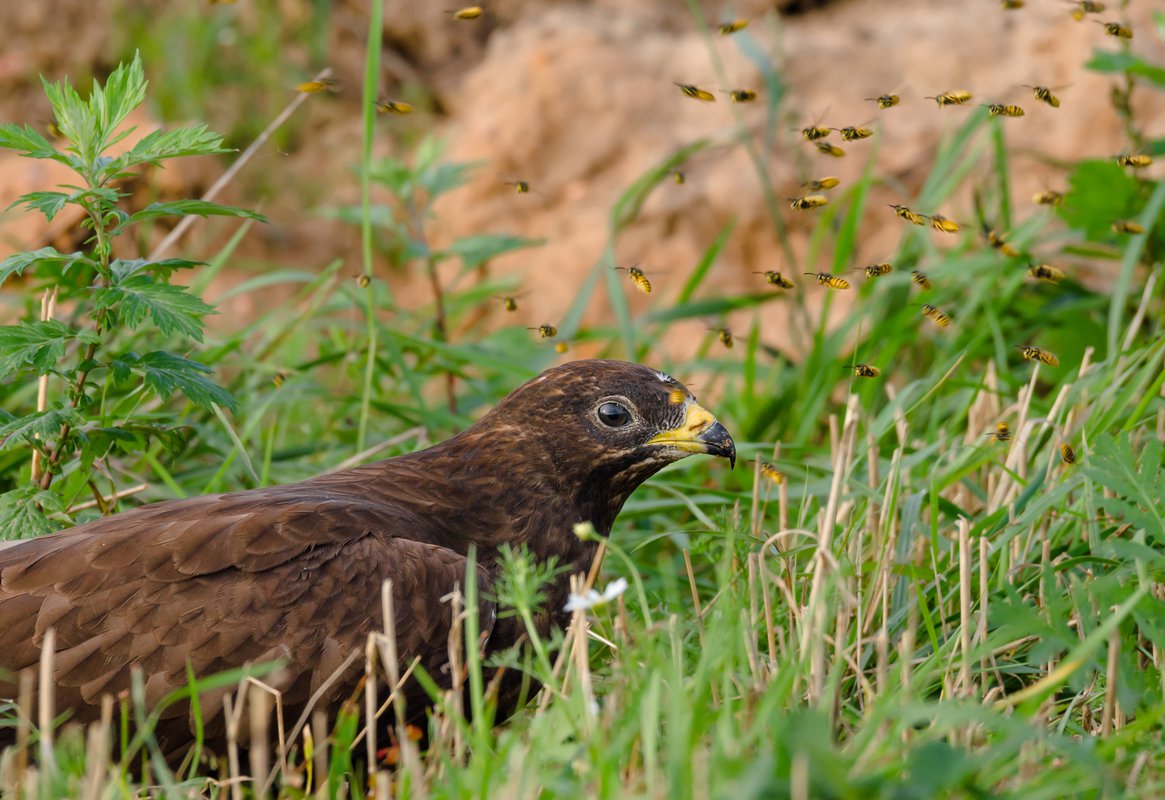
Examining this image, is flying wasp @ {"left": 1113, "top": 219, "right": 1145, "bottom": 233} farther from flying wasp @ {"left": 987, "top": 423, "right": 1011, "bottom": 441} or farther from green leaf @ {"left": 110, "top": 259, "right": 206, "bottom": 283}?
green leaf @ {"left": 110, "top": 259, "right": 206, "bottom": 283}

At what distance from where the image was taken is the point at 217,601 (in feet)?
10.7

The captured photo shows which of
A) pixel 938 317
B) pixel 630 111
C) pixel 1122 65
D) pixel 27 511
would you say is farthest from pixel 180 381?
pixel 630 111

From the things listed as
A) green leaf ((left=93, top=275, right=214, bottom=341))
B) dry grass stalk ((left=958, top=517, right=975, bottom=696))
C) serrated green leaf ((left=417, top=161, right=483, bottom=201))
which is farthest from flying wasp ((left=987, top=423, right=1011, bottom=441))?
green leaf ((left=93, top=275, right=214, bottom=341))

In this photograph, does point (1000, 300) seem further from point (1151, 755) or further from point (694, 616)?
point (1151, 755)

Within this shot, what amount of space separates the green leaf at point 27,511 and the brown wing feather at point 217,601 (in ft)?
1.06

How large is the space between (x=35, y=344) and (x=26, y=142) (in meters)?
0.49

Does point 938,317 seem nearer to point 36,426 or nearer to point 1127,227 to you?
point 1127,227

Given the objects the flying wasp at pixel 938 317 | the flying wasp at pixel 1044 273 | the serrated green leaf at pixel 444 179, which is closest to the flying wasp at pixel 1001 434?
the flying wasp at pixel 938 317

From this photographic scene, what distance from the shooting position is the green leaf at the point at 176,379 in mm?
3658

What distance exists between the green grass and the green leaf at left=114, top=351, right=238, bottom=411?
365 millimetres

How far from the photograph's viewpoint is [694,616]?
3.90m

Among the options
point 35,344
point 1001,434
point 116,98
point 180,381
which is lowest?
point 1001,434

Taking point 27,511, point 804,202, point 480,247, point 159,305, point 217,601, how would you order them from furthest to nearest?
1. point 480,247
2. point 804,202
3. point 27,511
4. point 159,305
5. point 217,601

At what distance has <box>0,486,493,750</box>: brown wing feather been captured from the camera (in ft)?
10.6
